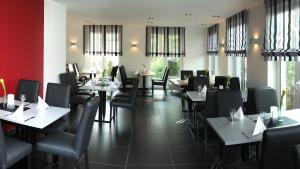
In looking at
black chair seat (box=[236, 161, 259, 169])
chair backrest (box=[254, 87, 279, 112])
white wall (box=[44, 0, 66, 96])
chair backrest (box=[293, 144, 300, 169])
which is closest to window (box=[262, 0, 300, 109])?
chair backrest (box=[254, 87, 279, 112])

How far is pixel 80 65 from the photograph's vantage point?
39.4ft

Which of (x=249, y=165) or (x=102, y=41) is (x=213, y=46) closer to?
(x=102, y=41)

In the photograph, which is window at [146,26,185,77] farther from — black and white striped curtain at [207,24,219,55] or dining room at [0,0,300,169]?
dining room at [0,0,300,169]

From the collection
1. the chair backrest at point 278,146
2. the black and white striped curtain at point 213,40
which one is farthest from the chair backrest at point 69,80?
the chair backrest at point 278,146

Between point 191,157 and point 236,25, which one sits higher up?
point 236,25

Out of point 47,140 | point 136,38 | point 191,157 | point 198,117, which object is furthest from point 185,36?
point 47,140

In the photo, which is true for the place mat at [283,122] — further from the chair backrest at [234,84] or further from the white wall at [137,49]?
the white wall at [137,49]

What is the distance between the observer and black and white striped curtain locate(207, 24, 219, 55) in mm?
10510

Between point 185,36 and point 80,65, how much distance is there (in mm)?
4491

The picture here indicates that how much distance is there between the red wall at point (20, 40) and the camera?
480 cm

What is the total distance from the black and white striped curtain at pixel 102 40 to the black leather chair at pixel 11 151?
8894 mm

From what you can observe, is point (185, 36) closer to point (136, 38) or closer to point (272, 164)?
point (136, 38)

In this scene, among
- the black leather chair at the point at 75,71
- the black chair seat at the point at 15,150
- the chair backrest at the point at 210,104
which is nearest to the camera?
the black chair seat at the point at 15,150

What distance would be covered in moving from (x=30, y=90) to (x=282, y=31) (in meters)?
4.65
